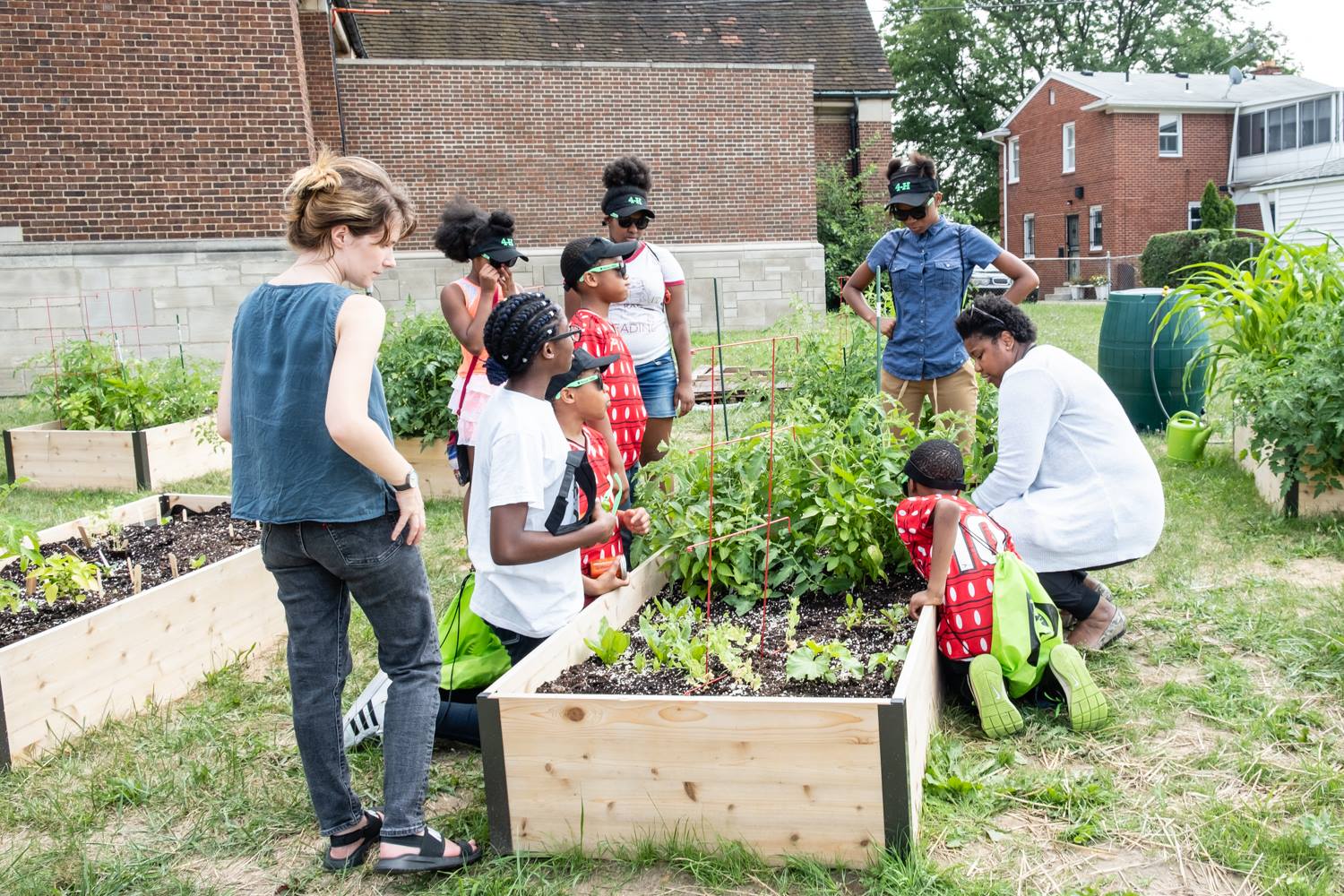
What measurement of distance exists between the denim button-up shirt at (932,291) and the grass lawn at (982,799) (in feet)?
4.96

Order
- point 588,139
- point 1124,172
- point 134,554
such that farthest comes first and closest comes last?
point 1124,172 < point 588,139 < point 134,554

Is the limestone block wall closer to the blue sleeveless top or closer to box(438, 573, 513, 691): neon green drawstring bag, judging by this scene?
box(438, 573, 513, 691): neon green drawstring bag

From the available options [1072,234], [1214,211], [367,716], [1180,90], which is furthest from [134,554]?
[1180,90]

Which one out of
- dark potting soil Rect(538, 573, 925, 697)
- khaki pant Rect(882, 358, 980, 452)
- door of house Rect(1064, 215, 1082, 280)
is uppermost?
door of house Rect(1064, 215, 1082, 280)

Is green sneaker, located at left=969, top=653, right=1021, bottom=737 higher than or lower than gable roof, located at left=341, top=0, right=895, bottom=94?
lower

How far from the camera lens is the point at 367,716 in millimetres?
3338

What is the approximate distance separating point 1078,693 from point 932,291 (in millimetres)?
2387

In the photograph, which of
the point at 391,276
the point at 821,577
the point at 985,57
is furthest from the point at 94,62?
the point at 985,57

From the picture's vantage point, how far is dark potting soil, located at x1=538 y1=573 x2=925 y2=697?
3.07 metres

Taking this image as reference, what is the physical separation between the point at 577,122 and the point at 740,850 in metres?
16.4

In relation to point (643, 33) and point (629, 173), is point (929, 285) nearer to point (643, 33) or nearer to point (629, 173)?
point (629, 173)

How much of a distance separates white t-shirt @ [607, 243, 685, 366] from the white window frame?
34.0m

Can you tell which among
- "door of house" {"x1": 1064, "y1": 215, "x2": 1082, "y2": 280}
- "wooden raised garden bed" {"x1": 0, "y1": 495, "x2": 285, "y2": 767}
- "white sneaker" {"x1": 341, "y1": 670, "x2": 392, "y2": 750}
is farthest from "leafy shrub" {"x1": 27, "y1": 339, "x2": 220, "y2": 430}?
"door of house" {"x1": 1064, "y1": 215, "x2": 1082, "y2": 280}

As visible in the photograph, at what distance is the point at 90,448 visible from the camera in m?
7.23
